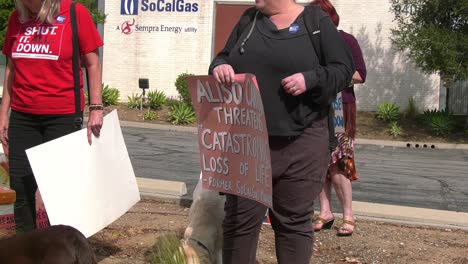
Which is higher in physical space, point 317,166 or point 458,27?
point 458,27

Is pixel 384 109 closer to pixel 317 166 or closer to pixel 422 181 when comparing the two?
pixel 422 181

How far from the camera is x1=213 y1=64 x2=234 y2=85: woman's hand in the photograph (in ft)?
11.1

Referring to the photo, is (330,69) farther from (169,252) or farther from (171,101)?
(171,101)

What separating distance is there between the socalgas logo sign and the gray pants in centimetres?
2134

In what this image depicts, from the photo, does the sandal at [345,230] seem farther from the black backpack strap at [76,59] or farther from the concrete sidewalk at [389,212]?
the black backpack strap at [76,59]

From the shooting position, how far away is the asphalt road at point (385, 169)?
8.50 m

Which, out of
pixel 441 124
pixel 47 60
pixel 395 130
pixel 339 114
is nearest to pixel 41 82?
pixel 47 60

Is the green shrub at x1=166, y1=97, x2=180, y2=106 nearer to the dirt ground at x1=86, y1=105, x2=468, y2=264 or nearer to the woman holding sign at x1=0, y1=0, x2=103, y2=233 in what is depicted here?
the dirt ground at x1=86, y1=105, x2=468, y2=264

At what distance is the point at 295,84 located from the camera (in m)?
3.23

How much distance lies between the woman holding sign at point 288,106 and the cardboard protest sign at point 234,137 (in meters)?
0.10

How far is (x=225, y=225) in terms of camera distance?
3.63 m

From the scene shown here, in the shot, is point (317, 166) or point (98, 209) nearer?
point (317, 166)

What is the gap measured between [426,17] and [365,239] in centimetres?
1570

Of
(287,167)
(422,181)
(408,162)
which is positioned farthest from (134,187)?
(408,162)
